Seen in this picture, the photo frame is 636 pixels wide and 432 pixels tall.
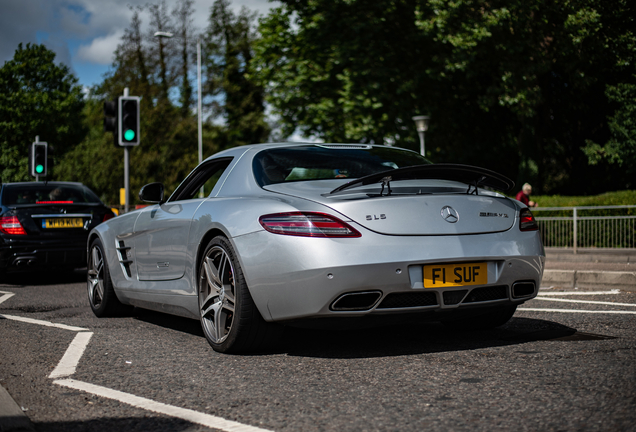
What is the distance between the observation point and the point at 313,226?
4.11 m

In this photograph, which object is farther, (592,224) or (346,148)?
(592,224)

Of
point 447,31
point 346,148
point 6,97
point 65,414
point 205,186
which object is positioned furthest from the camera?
point 6,97

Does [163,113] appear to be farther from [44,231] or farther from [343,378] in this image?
[343,378]

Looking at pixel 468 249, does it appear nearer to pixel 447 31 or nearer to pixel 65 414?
pixel 65 414

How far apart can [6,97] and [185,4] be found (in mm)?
12757

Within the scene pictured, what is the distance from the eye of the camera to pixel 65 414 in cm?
336

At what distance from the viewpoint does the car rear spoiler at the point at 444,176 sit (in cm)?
434

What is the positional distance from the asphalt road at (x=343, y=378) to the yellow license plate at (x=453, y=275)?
0.46 metres

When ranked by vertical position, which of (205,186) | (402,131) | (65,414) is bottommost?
(65,414)

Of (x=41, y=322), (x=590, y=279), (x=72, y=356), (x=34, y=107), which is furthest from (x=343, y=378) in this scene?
(x=34, y=107)

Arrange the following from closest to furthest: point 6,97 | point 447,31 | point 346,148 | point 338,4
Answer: point 346,148 < point 447,31 < point 338,4 < point 6,97

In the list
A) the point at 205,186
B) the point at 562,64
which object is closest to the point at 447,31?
the point at 562,64

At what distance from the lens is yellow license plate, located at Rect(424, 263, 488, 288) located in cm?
420

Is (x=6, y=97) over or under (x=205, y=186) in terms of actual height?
over
